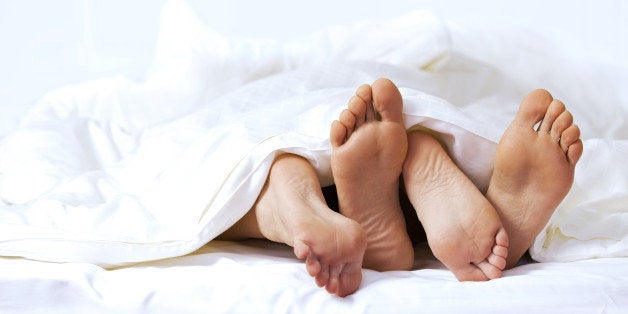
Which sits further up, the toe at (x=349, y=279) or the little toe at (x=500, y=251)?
the little toe at (x=500, y=251)

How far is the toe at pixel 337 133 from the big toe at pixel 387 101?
0.18ft

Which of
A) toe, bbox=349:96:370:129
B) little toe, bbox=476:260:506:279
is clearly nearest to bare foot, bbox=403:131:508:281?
little toe, bbox=476:260:506:279

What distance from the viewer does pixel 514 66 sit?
2.21 m

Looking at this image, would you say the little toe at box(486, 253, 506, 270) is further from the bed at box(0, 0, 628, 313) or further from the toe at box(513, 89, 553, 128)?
the toe at box(513, 89, 553, 128)

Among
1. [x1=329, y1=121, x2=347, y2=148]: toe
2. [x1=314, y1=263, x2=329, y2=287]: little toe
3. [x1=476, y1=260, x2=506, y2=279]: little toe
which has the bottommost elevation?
[x1=476, y1=260, x2=506, y2=279]: little toe

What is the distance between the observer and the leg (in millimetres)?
1239

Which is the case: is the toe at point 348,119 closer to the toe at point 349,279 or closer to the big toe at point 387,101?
the big toe at point 387,101

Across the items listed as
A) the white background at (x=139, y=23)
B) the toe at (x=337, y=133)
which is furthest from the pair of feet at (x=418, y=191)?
the white background at (x=139, y=23)

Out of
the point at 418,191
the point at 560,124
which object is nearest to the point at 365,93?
the point at 418,191

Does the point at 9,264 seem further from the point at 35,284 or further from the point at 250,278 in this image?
the point at 250,278

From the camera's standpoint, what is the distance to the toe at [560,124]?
132 centimetres

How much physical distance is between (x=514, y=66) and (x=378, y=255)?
948mm

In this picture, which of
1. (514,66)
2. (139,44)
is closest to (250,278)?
(514,66)

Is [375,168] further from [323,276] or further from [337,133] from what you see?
[323,276]
